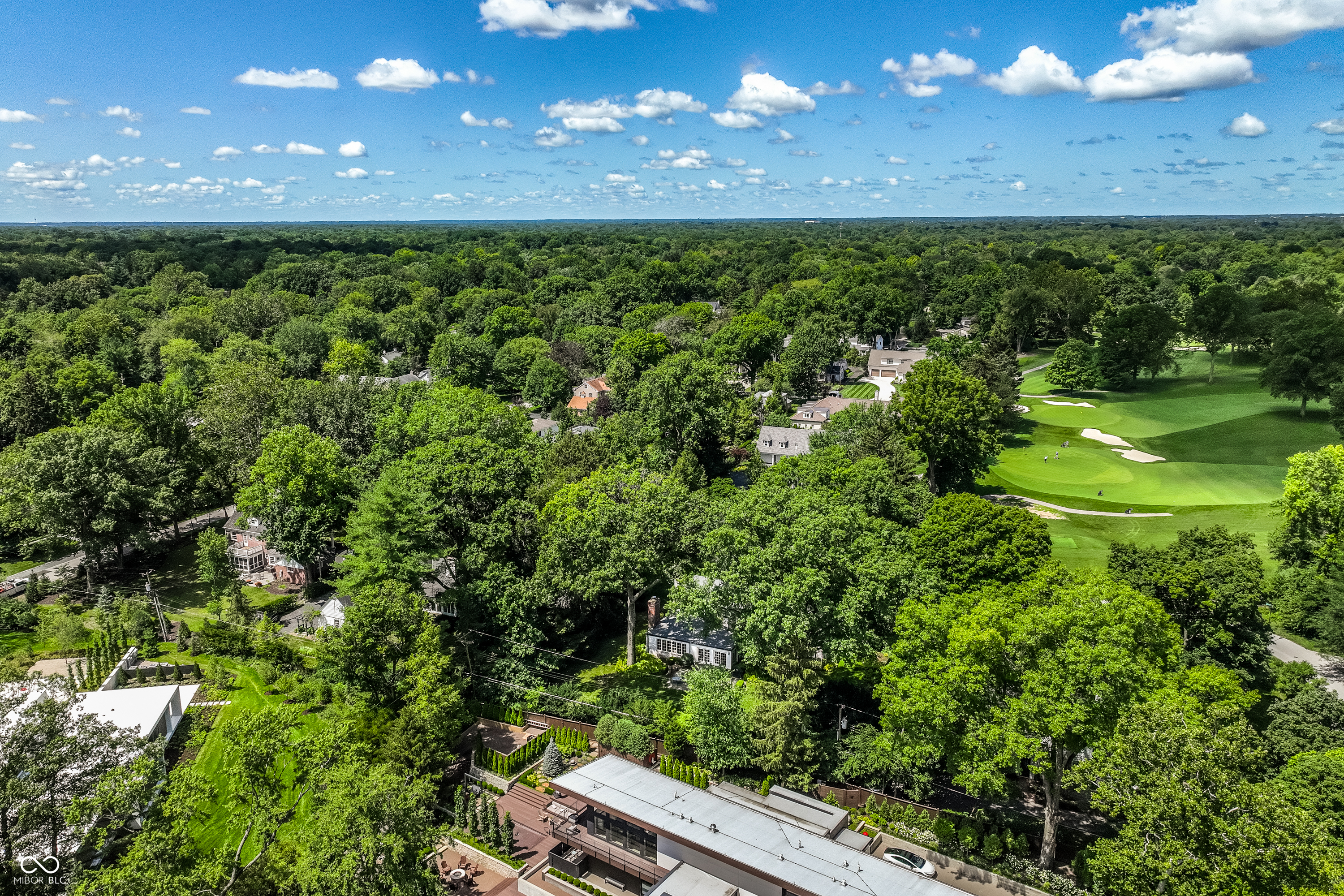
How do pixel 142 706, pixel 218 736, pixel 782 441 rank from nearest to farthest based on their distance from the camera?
pixel 142 706
pixel 218 736
pixel 782 441

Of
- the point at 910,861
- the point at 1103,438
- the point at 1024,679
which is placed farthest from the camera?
the point at 1103,438

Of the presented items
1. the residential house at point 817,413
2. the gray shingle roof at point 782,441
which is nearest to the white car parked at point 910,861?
the gray shingle roof at point 782,441

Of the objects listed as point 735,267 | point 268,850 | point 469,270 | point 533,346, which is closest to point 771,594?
point 268,850

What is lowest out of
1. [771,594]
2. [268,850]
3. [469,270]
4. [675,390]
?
[268,850]

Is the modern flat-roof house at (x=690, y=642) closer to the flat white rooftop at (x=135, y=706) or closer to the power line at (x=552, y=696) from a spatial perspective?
the power line at (x=552, y=696)

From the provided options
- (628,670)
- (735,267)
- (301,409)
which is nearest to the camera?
(628,670)

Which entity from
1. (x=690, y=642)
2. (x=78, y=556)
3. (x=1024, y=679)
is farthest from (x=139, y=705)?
(x=1024, y=679)

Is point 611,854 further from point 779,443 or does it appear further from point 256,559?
point 779,443

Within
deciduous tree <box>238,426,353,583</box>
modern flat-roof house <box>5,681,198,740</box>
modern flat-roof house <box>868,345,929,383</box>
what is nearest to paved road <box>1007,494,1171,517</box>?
modern flat-roof house <box>868,345,929,383</box>

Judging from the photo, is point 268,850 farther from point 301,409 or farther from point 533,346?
point 533,346
